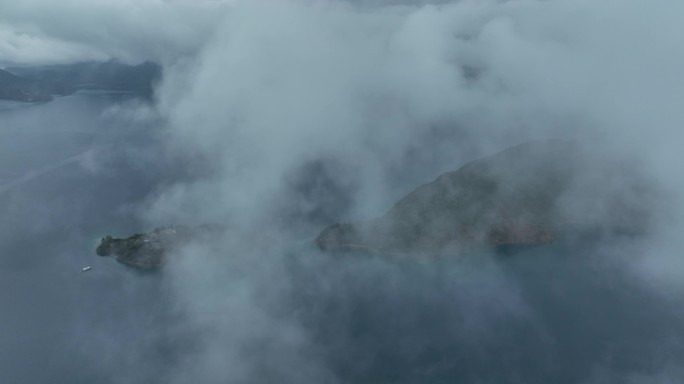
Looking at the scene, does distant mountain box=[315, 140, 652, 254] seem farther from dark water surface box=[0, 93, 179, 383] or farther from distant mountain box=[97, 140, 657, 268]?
dark water surface box=[0, 93, 179, 383]

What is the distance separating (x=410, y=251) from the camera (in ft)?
272

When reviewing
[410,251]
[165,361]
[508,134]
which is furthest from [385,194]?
[165,361]

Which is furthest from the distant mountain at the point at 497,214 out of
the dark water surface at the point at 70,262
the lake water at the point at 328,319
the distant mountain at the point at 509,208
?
the dark water surface at the point at 70,262

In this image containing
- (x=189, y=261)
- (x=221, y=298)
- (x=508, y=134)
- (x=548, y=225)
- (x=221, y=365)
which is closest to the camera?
(x=221, y=365)

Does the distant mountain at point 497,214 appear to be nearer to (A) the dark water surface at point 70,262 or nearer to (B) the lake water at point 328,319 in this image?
→ (B) the lake water at point 328,319

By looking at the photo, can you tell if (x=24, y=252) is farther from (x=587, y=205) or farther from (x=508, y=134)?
(x=508, y=134)

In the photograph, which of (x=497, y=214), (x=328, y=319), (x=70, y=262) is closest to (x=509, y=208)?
(x=497, y=214)

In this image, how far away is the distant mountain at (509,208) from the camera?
85500 mm

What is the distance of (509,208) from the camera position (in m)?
90.0

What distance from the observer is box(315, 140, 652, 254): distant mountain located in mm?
85500

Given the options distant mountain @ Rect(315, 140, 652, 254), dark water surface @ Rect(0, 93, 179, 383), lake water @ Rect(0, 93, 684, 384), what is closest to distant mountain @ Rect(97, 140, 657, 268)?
distant mountain @ Rect(315, 140, 652, 254)

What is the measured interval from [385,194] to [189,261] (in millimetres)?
40816

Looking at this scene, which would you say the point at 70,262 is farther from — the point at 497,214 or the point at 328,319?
the point at 497,214

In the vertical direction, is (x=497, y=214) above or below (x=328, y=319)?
above
